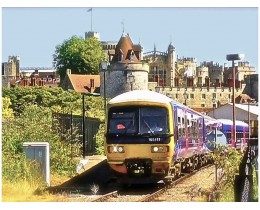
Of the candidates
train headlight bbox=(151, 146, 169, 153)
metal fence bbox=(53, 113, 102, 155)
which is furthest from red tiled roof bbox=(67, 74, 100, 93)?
train headlight bbox=(151, 146, 169, 153)

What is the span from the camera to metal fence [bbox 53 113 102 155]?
13729mm

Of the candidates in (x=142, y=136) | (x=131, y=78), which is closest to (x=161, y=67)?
(x=131, y=78)

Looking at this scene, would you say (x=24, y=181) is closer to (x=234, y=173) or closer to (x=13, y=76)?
(x=13, y=76)

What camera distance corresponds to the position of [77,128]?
14.0 metres

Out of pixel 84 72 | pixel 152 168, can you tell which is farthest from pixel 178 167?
pixel 84 72

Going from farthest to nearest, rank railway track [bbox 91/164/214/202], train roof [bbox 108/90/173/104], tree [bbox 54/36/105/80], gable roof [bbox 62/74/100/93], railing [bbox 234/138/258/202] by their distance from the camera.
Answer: gable roof [bbox 62/74/100/93], tree [bbox 54/36/105/80], train roof [bbox 108/90/173/104], railway track [bbox 91/164/214/202], railing [bbox 234/138/258/202]

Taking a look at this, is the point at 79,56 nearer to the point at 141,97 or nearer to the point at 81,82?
the point at 81,82

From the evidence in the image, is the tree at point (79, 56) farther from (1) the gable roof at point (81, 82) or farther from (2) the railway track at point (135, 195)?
(2) the railway track at point (135, 195)

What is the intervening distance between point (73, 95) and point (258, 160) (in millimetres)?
2928

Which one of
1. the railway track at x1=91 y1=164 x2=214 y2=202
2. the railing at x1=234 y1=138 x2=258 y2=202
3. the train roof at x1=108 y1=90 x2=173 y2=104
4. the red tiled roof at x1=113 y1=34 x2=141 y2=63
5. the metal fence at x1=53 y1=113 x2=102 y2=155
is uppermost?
the red tiled roof at x1=113 y1=34 x2=141 y2=63

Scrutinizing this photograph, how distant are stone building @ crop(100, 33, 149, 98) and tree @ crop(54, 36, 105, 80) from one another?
0.53 feet

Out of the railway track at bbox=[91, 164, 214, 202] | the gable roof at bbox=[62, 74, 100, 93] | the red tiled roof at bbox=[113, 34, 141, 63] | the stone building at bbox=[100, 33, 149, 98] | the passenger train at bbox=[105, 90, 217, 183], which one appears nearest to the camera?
the railway track at bbox=[91, 164, 214, 202]

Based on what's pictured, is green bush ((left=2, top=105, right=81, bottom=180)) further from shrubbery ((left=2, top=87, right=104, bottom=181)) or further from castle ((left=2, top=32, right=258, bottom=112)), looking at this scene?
castle ((left=2, top=32, right=258, bottom=112))

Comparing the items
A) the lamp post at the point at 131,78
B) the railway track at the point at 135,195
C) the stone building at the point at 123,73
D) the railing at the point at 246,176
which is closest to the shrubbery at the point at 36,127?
the stone building at the point at 123,73
